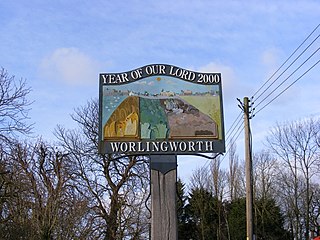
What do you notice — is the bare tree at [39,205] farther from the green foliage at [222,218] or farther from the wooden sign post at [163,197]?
the green foliage at [222,218]

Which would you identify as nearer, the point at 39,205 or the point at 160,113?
the point at 160,113

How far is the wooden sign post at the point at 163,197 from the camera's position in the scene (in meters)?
13.8

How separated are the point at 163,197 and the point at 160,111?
2.28m

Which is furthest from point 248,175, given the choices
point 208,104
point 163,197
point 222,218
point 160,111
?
point 222,218

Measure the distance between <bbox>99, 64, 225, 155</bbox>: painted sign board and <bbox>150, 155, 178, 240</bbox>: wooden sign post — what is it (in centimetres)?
32

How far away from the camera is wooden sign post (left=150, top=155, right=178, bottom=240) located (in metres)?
13.8

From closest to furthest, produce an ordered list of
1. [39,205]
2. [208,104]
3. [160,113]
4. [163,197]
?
[163,197]
[160,113]
[208,104]
[39,205]

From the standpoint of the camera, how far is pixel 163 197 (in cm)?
1401

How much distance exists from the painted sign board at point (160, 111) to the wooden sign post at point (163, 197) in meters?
0.32

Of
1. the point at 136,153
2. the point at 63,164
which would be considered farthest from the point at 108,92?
the point at 63,164

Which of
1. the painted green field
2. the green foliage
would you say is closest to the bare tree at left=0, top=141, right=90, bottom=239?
the painted green field

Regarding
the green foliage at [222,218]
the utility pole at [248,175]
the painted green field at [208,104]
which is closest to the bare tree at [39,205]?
the utility pole at [248,175]

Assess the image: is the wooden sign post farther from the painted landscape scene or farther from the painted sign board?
the painted landscape scene

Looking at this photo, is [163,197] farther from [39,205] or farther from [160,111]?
[39,205]
